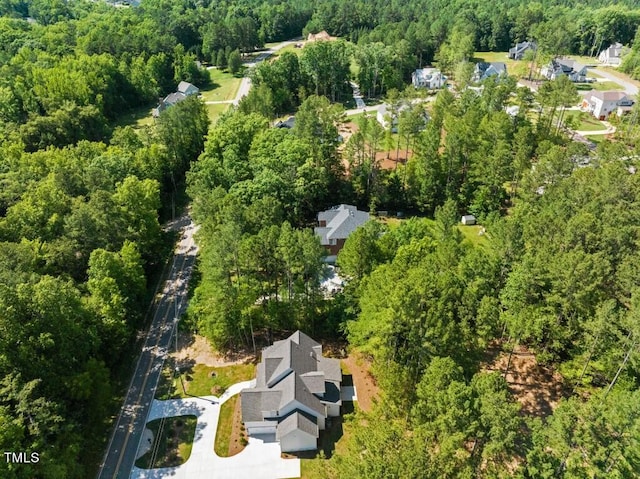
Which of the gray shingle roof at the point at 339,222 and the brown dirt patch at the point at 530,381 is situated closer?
the brown dirt patch at the point at 530,381

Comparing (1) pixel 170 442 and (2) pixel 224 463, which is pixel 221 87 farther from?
(2) pixel 224 463

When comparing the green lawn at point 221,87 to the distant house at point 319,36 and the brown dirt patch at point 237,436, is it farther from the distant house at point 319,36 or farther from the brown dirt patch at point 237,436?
the brown dirt patch at point 237,436

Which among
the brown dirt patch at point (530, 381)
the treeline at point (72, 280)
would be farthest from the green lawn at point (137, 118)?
the brown dirt patch at point (530, 381)

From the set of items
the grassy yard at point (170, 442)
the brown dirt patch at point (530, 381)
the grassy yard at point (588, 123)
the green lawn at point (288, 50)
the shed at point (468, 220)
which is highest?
the green lawn at point (288, 50)

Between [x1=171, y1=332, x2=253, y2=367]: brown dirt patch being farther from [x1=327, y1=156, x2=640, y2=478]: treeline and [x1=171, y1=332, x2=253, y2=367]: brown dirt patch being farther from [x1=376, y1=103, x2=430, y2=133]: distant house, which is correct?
[x1=376, y1=103, x2=430, y2=133]: distant house

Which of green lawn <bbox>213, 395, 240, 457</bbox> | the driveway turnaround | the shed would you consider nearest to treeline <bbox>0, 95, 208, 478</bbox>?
the driveway turnaround


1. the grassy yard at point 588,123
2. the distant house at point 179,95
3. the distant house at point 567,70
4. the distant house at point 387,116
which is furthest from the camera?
the distant house at point 567,70

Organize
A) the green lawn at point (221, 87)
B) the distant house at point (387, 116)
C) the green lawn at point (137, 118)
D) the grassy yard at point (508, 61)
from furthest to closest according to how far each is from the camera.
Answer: the grassy yard at point (508, 61), the green lawn at point (221, 87), the green lawn at point (137, 118), the distant house at point (387, 116)
